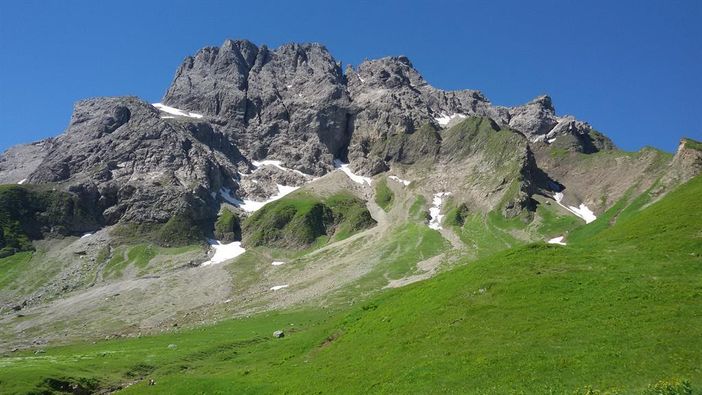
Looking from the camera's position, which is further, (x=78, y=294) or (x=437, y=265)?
(x=78, y=294)

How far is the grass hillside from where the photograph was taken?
34.2m

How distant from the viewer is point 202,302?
15362 cm

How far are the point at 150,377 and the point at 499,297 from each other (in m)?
45.0

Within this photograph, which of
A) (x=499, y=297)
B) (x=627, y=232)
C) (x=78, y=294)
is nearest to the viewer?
(x=499, y=297)

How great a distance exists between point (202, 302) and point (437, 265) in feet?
229

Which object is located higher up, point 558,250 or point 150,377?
point 558,250

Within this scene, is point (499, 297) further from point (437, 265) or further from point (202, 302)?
point (202, 302)

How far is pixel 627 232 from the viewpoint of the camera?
72750 millimetres

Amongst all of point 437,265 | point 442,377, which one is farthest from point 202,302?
point 442,377

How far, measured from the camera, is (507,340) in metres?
40.7

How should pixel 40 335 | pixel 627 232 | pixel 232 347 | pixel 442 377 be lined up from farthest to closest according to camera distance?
pixel 40 335 < pixel 232 347 < pixel 627 232 < pixel 442 377

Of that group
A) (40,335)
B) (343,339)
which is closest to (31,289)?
(40,335)

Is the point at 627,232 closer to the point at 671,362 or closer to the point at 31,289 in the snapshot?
the point at 671,362

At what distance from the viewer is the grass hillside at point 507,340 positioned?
3416 centimetres
